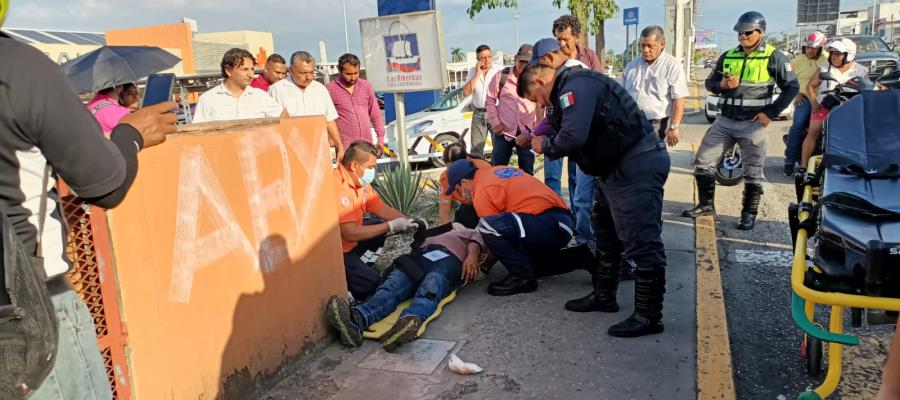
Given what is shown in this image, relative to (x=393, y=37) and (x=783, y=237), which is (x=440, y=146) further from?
(x=783, y=237)

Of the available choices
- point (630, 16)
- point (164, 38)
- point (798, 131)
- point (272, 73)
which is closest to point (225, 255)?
point (272, 73)

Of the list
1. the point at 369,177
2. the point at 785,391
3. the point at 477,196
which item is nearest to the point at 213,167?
the point at 369,177

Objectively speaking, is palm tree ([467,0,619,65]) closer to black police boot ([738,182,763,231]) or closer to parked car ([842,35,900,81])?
parked car ([842,35,900,81])

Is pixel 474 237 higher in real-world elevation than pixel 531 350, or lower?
higher

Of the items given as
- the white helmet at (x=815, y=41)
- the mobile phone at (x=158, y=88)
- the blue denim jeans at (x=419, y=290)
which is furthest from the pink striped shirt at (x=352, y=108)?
the white helmet at (x=815, y=41)

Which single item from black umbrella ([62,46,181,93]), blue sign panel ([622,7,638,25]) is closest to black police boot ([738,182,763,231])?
black umbrella ([62,46,181,93])

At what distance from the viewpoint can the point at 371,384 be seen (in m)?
3.19

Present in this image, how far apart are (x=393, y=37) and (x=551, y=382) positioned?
5064 millimetres

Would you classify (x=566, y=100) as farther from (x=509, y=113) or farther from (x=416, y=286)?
(x=509, y=113)

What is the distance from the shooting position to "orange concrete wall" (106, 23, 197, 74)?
35.6 meters

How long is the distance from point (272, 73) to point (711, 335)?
15.3 feet

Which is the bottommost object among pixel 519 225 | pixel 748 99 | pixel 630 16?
pixel 519 225

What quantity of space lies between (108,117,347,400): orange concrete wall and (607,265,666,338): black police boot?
168 centimetres

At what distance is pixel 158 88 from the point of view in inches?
222
